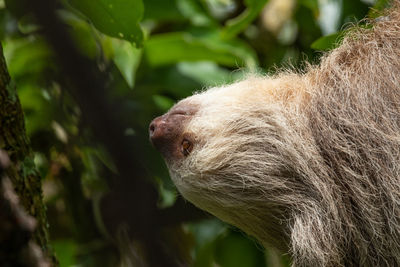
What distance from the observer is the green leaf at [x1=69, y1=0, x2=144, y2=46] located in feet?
9.26

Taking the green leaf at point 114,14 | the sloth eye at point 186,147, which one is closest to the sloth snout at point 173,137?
the sloth eye at point 186,147

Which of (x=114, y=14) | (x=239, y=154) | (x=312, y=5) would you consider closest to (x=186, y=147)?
(x=239, y=154)

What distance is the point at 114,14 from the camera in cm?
285

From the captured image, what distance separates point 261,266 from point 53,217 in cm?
170

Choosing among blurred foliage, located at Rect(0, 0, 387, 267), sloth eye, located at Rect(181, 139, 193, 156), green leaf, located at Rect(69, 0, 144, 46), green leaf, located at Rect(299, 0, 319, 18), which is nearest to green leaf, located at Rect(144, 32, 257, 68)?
blurred foliage, located at Rect(0, 0, 387, 267)

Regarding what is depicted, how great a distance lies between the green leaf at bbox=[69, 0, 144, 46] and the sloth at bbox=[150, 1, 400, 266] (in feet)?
2.04

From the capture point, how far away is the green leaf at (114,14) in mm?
2822

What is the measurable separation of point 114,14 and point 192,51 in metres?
1.62

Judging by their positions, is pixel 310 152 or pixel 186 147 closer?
pixel 310 152

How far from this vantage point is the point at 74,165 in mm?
3805

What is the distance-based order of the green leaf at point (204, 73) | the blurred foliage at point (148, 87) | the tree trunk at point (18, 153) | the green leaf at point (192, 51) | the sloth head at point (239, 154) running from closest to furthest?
the tree trunk at point (18, 153) → the sloth head at point (239, 154) → the blurred foliage at point (148, 87) → the green leaf at point (192, 51) → the green leaf at point (204, 73)

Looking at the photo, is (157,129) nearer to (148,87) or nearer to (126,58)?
(126,58)

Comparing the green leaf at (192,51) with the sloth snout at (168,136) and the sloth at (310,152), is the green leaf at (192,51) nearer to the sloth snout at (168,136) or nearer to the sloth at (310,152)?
the sloth at (310,152)

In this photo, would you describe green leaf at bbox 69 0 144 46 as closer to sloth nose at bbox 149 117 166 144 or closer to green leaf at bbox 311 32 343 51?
sloth nose at bbox 149 117 166 144
